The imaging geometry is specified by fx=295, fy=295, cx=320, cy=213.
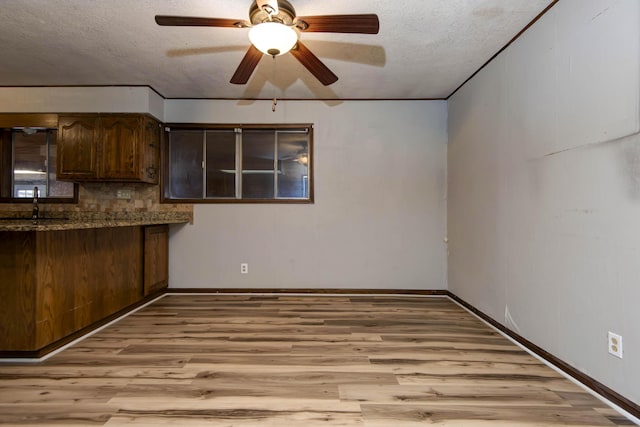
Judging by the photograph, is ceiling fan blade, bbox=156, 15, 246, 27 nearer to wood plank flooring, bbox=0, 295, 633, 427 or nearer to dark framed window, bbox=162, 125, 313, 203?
dark framed window, bbox=162, 125, 313, 203

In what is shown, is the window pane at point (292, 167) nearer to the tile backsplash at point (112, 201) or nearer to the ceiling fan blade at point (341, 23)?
the tile backsplash at point (112, 201)

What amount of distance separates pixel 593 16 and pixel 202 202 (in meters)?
3.73

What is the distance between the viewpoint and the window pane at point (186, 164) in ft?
12.2

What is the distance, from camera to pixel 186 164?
373 centimetres

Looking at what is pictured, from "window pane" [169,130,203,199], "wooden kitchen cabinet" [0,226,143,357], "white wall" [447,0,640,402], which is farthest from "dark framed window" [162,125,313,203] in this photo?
"white wall" [447,0,640,402]

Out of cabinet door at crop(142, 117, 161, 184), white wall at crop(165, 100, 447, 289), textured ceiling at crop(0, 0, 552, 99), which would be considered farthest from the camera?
white wall at crop(165, 100, 447, 289)

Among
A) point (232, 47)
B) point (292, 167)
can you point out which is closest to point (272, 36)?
point (232, 47)

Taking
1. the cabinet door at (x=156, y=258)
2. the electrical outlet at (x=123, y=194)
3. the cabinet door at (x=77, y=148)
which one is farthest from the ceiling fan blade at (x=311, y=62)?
the electrical outlet at (x=123, y=194)

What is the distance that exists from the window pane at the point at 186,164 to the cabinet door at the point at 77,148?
2.58ft

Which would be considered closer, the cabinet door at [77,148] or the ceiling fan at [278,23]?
the ceiling fan at [278,23]

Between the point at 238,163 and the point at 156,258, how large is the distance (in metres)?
1.45

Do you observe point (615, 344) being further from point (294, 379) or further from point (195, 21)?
point (195, 21)

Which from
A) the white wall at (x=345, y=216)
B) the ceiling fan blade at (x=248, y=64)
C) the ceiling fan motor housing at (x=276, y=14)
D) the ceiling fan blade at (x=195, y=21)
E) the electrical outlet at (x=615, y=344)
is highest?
the ceiling fan motor housing at (x=276, y=14)

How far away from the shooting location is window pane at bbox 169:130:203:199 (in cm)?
371
